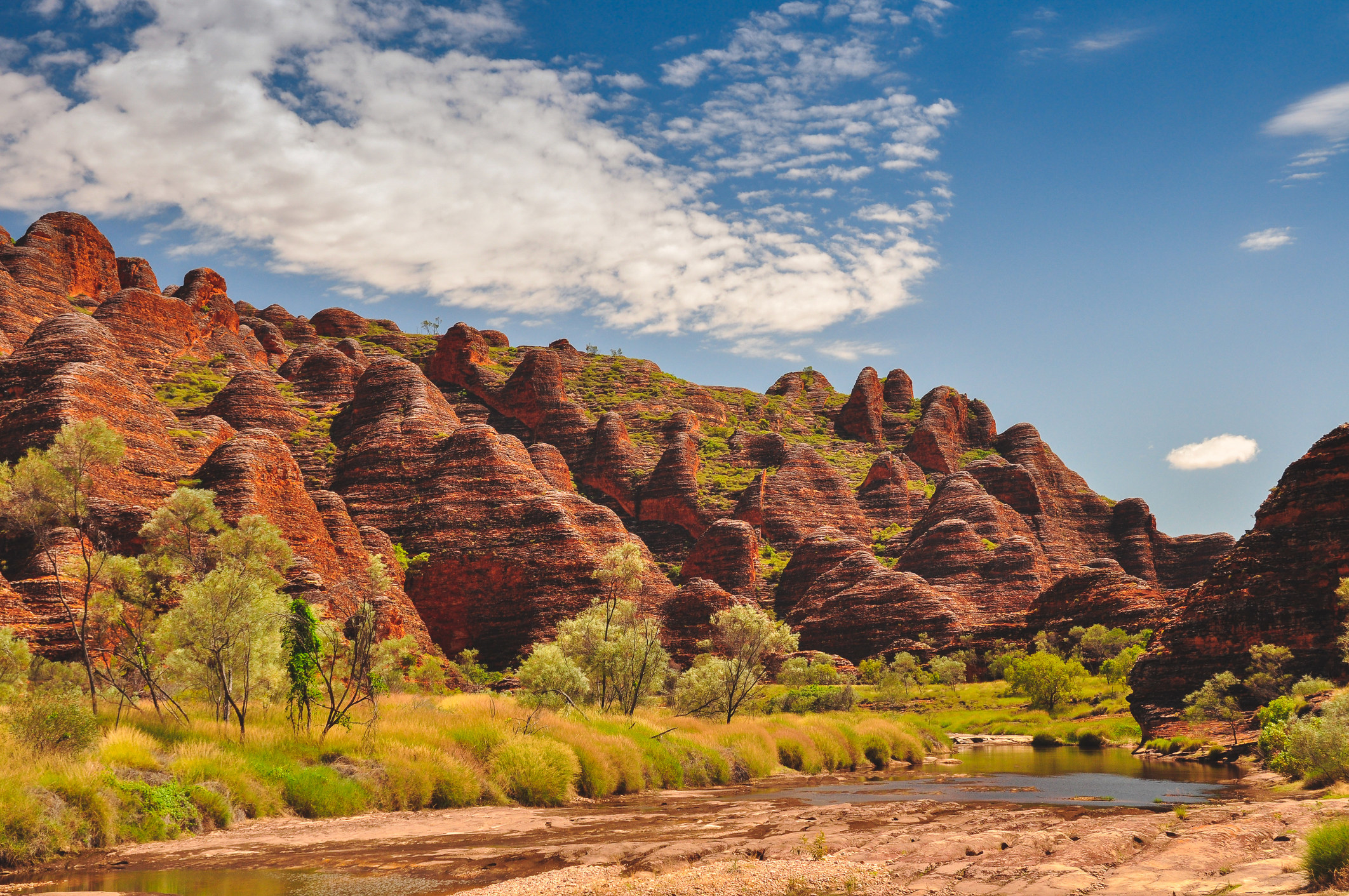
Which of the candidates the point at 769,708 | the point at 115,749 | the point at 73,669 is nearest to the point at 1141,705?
the point at 769,708

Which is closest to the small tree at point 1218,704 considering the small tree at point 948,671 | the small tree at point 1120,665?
the small tree at point 1120,665

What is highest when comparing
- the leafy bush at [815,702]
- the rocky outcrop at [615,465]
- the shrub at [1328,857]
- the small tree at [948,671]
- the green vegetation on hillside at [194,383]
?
the green vegetation on hillside at [194,383]

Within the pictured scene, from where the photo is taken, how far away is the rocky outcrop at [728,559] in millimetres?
105188

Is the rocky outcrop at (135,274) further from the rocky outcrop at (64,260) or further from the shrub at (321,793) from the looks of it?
the shrub at (321,793)

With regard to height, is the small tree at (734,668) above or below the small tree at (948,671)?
above

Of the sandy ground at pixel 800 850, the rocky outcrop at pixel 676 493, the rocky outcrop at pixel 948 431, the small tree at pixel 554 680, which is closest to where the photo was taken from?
the sandy ground at pixel 800 850

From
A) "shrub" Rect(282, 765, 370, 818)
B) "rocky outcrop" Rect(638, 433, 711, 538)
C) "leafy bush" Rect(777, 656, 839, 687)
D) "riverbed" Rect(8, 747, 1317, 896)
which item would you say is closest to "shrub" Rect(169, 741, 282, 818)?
"shrub" Rect(282, 765, 370, 818)

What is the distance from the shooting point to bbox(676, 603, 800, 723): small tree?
46531mm

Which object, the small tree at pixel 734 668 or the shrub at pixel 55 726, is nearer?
the shrub at pixel 55 726

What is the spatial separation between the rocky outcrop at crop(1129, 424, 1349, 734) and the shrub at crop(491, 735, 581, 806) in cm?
4028

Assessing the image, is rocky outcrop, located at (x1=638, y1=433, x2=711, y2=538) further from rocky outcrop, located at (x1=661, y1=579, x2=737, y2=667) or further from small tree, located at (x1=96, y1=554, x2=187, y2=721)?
small tree, located at (x1=96, y1=554, x2=187, y2=721)

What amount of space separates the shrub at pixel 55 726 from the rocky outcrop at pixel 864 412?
163 meters

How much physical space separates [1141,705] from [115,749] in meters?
55.0

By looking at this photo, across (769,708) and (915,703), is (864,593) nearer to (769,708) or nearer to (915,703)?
(915,703)
